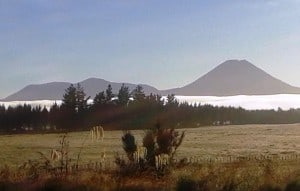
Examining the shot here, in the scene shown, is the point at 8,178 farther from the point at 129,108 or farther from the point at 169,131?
the point at 129,108

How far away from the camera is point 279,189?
51.2 feet

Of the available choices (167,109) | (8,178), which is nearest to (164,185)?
(8,178)

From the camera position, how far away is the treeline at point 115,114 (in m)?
128

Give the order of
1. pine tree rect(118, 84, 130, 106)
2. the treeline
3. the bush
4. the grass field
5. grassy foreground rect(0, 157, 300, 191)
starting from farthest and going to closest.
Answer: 1. pine tree rect(118, 84, 130, 106)
2. the treeline
3. the grass field
4. grassy foreground rect(0, 157, 300, 191)
5. the bush

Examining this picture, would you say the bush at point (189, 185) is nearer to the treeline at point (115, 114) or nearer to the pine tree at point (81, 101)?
the treeline at point (115, 114)

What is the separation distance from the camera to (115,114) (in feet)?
437

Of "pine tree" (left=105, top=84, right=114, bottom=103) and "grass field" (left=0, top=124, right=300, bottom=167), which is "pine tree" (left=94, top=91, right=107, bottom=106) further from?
"grass field" (left=0, top=124, right=300, bottom=167)

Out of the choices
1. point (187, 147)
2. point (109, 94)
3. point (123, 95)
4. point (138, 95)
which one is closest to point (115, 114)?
point (109, 94)

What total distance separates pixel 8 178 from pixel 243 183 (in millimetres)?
6470

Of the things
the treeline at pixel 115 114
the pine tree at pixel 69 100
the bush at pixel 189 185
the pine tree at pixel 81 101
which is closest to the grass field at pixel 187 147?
the bush at pixel 189 185

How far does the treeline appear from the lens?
128 meters

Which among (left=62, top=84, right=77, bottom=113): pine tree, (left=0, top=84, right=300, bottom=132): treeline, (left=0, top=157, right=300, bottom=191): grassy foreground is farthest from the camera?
(left=62, top=84, right=77, bottom=113): pine tree

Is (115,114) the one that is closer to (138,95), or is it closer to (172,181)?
(138,95)

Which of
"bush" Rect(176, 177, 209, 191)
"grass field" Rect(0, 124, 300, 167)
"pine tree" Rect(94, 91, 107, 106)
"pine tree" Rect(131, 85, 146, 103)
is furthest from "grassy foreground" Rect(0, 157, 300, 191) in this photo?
"pine tree" Rect(131, 85, 146, 103)
